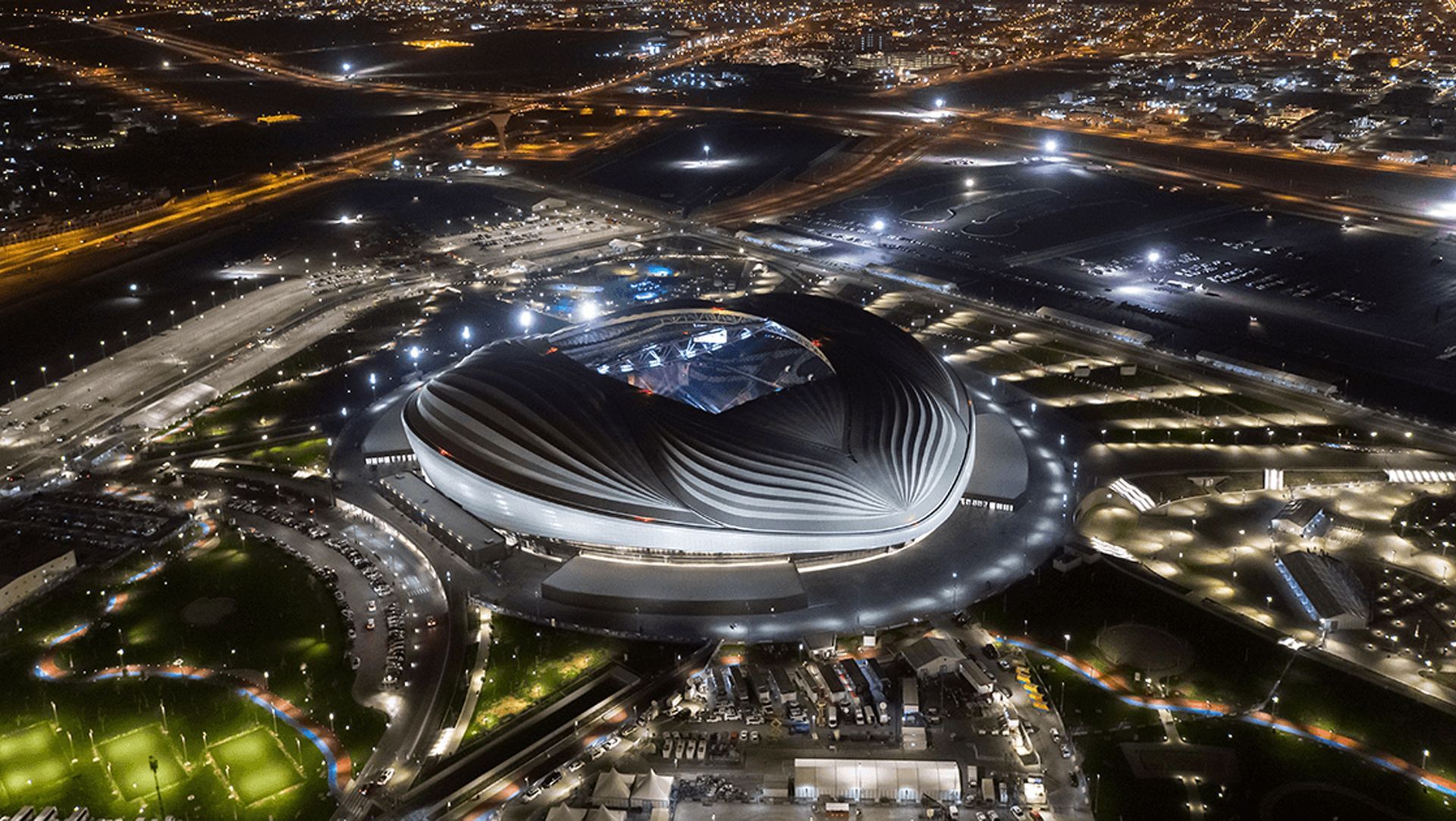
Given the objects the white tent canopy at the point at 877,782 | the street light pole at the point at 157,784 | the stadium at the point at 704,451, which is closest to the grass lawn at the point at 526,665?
the stadium at the point at 704,451

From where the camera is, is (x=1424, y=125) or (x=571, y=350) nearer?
(x=571, y=350)

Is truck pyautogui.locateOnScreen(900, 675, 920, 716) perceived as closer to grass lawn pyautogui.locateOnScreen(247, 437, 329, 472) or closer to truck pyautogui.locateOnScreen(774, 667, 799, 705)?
truck pyautogui.locateOnScreen(774, 667, 799, 705)

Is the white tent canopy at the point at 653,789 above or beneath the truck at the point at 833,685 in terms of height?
above

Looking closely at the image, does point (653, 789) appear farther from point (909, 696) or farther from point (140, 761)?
point (140, 761)

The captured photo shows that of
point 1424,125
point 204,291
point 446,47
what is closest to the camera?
point 204,291

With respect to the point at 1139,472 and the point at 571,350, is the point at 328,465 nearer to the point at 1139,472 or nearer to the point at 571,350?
the point at 571,350

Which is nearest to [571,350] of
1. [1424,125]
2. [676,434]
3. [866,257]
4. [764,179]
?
[676,434]

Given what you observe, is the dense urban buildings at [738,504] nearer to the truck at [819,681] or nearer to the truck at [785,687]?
the truck at [819,681]
